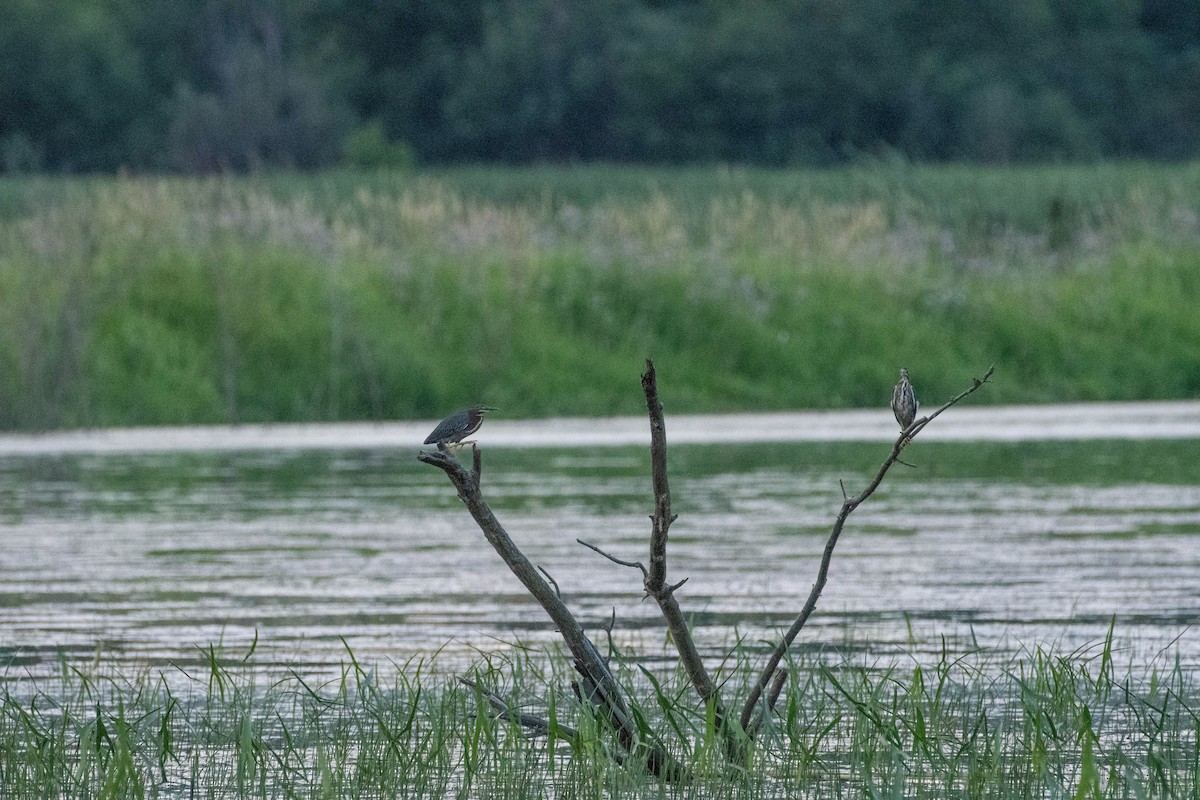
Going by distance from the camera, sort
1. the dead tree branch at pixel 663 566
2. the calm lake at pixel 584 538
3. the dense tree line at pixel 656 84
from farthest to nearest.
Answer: the dense tree line at pixel 656 84 < the calm lake at pixel 584 538 < the dead tree branch at pixel 663 566

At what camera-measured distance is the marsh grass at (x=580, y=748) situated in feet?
16.9

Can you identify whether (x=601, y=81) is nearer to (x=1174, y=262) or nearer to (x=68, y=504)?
(x=1174, y=262)

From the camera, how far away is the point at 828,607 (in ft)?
28.5

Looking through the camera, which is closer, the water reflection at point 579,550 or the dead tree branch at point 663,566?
the dead tree branch at point 663,566

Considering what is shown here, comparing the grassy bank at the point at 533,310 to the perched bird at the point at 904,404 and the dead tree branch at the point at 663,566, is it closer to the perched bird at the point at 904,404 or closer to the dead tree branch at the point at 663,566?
the dead tree branch at the point at 663,566

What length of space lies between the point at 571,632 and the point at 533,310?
48.5 ft

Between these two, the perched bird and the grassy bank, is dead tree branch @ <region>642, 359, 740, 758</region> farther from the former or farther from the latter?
the grassy bank

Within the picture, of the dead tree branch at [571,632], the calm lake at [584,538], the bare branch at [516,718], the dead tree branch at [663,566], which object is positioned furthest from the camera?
the calm lake at [584,538]

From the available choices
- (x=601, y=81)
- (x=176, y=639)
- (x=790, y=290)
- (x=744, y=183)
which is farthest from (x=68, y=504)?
(x=601, y=81)

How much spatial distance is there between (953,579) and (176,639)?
3.11 m

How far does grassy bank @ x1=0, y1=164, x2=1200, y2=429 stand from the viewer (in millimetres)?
18391

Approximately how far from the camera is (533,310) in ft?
65.6

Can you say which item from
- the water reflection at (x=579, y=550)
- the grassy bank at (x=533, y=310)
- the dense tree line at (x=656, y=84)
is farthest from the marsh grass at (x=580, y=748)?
the dense tree line at (x=656, y=84)

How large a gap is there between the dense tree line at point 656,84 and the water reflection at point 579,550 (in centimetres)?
3806
